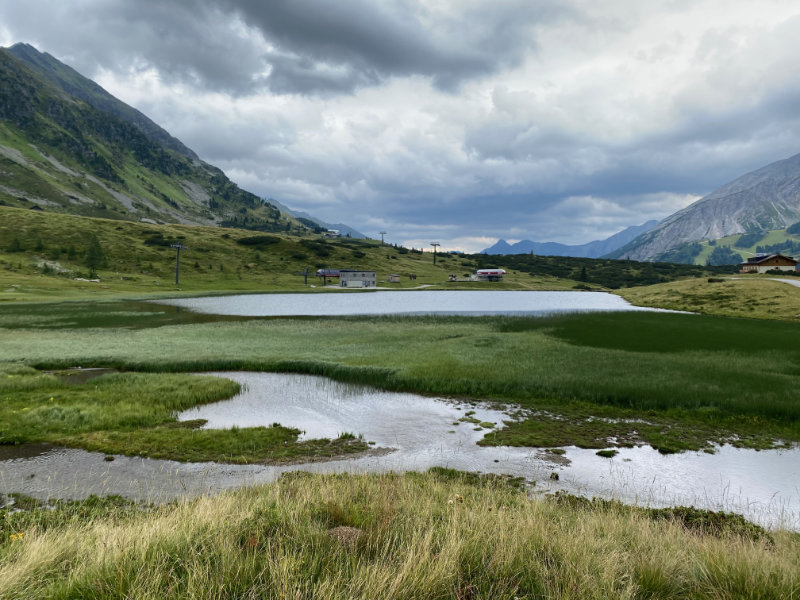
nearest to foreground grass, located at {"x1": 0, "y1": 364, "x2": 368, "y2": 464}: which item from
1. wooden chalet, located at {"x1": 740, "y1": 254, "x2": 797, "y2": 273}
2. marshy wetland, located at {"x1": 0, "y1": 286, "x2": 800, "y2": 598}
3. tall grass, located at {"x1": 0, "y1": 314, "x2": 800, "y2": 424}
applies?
marshy wetland, located at {"x1": 0, "y1": 286, "x2": 800, "y2": 598}

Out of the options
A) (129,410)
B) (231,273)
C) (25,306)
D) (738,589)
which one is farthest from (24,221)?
(738,589)

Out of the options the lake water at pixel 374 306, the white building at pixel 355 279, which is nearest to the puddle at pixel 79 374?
the lake water at pixel 374 306

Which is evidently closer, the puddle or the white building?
the puddle

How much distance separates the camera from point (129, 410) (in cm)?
2294

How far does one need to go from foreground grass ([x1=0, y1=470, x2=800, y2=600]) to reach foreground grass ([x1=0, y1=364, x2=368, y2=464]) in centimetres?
1076

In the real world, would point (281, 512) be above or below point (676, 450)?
above

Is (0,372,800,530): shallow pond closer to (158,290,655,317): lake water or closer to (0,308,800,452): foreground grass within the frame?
(0,308,800,452): foreground grass

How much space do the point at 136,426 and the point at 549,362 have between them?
1214 inches

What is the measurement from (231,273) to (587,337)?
171616 mm

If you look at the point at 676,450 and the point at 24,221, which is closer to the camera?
the point at 676,450

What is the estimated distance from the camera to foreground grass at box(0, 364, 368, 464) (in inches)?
723

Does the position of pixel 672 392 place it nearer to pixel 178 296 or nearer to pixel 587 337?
pixel 587 337

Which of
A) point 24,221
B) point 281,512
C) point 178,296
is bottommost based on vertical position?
point 178,296

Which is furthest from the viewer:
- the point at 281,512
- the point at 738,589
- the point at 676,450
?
the point at 676,450
